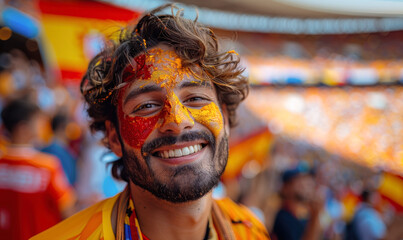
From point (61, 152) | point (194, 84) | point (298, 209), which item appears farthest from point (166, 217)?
point (61, 152)

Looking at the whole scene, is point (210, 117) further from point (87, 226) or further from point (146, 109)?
point (87, 226)

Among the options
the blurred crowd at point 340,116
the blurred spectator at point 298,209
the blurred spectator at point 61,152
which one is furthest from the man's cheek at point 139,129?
the blurred crowd at point 340,116

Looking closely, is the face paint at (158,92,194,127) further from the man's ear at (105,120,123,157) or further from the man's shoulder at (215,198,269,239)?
the man's shoulder at (215,198,269,239)

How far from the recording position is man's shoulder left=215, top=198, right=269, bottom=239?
1819 mm

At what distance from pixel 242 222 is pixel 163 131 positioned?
81 centimetres

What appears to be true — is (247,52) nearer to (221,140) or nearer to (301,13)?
(301,13)

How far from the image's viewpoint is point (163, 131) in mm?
1462

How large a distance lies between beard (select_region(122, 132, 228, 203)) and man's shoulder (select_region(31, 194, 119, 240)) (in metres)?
0.23

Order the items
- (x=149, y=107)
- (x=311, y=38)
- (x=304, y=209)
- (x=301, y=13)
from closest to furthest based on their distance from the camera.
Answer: (x=149, y=107)
(x=304, y=209)
(x=301, y=13)
(x=311, y=38)

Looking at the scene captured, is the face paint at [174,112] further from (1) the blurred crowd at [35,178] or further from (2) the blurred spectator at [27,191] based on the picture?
(2) the blurred spectator at [27,191]

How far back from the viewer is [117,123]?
1.66 m

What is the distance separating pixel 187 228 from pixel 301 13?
71.2 ft

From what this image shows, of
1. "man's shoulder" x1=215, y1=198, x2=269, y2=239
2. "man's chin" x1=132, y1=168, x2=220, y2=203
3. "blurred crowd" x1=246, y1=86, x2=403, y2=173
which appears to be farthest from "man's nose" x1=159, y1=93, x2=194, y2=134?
"blurred crowd" x1=246, y1=86, x2=403, y2=173

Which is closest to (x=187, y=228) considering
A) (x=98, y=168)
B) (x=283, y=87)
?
(x=98, y=168)
